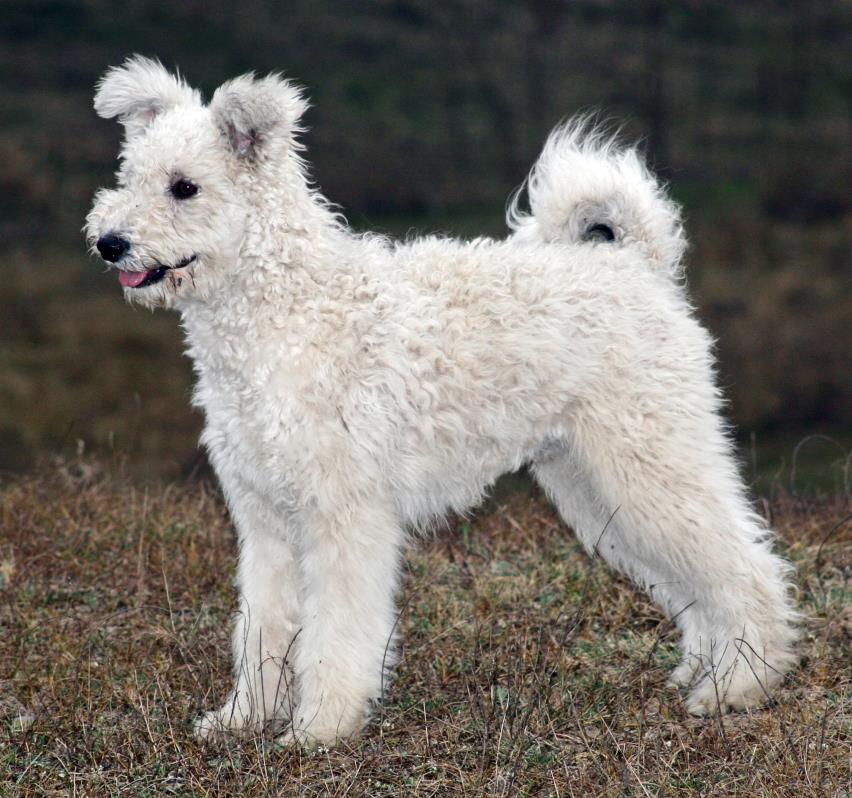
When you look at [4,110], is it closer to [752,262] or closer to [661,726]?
[752,262]

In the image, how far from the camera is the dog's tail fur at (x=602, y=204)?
5.29 metres

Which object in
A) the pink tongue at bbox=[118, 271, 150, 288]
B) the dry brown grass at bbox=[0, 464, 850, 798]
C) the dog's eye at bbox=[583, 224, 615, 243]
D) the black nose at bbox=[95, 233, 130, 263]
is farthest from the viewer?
the dog's eye at bbox=[583, 224, 615, 243]

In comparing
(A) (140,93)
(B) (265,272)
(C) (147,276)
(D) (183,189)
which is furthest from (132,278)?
(A) (140,93)

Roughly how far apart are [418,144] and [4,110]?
252 inches

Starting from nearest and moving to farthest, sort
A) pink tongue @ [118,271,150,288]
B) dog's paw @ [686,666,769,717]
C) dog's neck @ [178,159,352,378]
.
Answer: pink tongue @ [118,271,150,288], dog's neck @ [178,159,352,378], dog's paw @ [686,666,769,717]

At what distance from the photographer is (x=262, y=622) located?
4.91 m

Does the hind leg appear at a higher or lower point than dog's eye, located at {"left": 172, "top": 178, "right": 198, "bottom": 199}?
lower

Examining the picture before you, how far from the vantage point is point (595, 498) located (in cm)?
530

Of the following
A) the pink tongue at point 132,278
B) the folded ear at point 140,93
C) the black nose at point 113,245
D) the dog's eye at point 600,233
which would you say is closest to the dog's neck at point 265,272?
the pink tongue at point 132,278

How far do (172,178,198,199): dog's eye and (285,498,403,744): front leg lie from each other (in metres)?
1.24

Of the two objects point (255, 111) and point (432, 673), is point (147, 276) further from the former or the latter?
point (432, 673)

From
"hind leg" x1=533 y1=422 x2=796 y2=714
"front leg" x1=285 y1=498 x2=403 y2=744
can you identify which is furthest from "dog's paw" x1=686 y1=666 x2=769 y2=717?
"front leg" x1=285 y1=498 x2=403 y2=744

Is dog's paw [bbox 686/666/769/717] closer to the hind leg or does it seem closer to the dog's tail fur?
the hind leg

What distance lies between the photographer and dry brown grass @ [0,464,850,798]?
425 cm
